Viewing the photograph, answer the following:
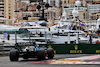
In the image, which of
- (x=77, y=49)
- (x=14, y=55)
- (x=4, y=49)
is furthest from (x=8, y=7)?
(x=14, y=55)

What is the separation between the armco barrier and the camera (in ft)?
86.1

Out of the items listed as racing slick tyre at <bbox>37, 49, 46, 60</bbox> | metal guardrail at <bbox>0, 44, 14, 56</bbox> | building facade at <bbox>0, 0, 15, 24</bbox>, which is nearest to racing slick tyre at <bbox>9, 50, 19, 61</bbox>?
racing slick tyre at <bbox>37, 49, 46, 60</bbox>

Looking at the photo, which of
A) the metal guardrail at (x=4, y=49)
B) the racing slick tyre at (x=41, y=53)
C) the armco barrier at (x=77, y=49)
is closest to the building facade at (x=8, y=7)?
the metal guardrail at (x=4, y=49)

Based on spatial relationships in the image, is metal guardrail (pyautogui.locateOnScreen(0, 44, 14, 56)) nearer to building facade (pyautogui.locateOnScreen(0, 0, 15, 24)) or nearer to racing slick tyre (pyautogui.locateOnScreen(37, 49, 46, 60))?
racing slick tyre (pyautogui.locateOnScreen(37, 49, 46, 60))

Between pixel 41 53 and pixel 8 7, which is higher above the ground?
pixel 41 53

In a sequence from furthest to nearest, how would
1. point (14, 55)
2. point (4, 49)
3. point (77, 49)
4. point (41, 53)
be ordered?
point (4, 49)
point (77, 49)
point (14, 55)
point (41, 53)

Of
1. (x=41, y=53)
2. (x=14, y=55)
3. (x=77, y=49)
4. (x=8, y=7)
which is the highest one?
(x=41, y=53)

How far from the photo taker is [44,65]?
54.1 ft

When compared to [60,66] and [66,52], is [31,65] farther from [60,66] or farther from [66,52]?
[66,52]

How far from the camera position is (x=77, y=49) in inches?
1035

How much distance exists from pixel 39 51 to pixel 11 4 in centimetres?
14088

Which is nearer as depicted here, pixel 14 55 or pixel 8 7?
pixel 14 55

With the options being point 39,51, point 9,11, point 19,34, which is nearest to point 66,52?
point 39,51

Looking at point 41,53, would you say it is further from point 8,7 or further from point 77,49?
point 8,7
